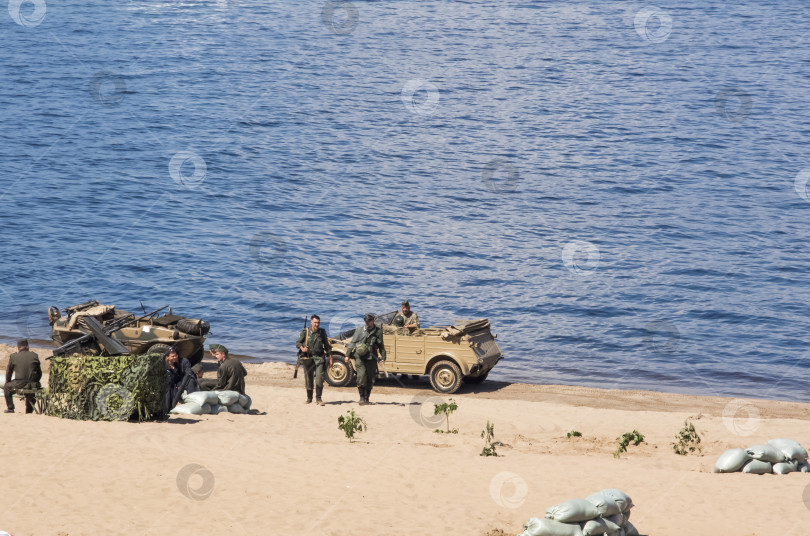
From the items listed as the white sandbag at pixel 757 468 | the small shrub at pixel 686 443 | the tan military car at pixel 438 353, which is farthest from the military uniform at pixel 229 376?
the white sandbag at pixel 757 468

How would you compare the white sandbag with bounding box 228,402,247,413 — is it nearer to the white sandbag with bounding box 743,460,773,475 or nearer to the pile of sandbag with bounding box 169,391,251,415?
the pile of sandbag with bounding box 169,391,251,415

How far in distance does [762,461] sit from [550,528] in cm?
514

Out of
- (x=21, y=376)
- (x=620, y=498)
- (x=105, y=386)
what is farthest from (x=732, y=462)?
(x=21, y=376)

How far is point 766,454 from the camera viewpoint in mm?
15203

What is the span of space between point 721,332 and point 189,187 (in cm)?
2559

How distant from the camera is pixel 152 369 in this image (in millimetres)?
16125

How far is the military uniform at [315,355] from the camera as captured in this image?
1934 cm

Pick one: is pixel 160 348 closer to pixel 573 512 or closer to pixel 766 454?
pixel 573 512

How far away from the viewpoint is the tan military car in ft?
67.8

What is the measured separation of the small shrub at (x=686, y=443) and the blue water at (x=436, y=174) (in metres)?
7.17

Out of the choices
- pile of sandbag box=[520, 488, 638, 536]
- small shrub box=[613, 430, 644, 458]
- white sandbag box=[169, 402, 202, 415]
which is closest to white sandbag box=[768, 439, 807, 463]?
small shrub box=[613, 430, 644, 458]

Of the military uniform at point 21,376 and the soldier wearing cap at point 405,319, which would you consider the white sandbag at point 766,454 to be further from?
the military uniform at point 21,376

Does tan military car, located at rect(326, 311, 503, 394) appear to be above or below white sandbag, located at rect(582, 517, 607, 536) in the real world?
above

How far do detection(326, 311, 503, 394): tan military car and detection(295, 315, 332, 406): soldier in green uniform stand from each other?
5.44ft
